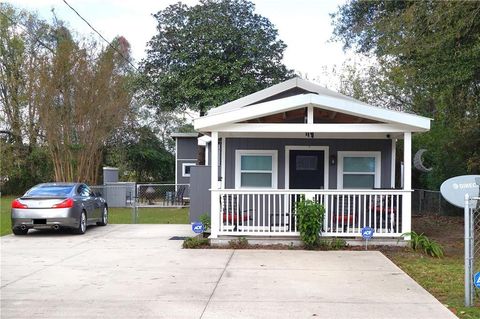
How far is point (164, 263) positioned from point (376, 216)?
4.84m

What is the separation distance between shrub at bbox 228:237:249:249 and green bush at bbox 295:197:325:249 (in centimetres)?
121

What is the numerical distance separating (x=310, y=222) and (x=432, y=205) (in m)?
12.5

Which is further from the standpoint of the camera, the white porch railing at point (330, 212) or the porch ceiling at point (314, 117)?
the porch ceiling at point (314, 117)

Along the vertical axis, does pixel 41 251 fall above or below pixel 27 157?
below

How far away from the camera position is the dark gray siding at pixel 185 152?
31938 mm

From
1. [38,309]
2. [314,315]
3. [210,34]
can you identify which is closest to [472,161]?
[314,315]

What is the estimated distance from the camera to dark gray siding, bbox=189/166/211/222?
49.0 feet

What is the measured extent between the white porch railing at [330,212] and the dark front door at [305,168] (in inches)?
57.8

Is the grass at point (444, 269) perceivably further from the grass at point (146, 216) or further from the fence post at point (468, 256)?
the grass at point (146, 216)

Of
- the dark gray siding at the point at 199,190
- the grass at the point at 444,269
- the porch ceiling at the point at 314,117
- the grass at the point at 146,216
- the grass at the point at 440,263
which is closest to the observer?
the grass at the point at 444,269

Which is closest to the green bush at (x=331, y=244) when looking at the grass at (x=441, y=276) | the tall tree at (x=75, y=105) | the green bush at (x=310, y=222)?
the green bush at (x=310, y=222)

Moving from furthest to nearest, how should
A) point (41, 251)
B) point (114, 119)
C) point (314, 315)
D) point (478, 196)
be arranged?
point (114, 119)
point (41, 251)
point (478, 196)
point (314, 315)

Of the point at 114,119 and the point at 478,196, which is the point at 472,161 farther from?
the point at 114,119

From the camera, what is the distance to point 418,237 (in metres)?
11.1
